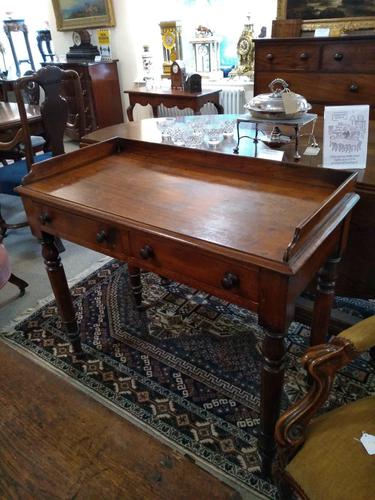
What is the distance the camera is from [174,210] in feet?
3.60

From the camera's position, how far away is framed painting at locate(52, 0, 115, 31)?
4340 millimetres

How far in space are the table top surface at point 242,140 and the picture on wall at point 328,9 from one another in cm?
122

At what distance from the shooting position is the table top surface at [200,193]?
0.94 m

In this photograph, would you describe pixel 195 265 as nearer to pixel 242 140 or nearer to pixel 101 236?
pixel 101 236

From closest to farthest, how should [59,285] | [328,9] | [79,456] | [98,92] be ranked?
1. [79,456]
2. [59,285]
3. [328,9]
4. [98,92]

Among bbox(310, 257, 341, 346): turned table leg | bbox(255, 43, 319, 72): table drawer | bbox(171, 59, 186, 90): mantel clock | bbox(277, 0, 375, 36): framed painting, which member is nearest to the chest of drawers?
bbox(255, 43, 319, 72): table drawer

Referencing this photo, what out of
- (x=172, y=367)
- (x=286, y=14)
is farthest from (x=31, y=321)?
(x=286, y=14)

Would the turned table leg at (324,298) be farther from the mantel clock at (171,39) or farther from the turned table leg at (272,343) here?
the mantel clock at (171,39)

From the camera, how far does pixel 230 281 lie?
920mm

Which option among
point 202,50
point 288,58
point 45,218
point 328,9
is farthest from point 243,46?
point 45,218

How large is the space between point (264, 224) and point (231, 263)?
17cm

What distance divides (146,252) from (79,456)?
1.68 feet

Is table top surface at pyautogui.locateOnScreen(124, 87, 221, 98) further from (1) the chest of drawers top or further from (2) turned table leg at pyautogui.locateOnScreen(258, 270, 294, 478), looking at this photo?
(2) turned table leg at pyautogui.locateOnScreen(258, 270, 294, 478)

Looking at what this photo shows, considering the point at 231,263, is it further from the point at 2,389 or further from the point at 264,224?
the point at 2,389
